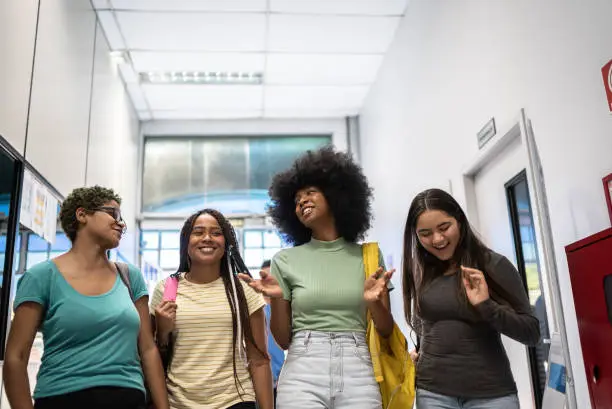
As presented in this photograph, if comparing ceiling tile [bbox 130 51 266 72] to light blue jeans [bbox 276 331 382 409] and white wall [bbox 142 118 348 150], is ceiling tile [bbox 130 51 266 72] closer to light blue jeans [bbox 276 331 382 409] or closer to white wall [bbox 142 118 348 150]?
white wall [bbox 142 118 348 150]

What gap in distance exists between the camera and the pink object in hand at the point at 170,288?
5.88 feet

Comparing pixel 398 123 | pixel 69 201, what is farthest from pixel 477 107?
pixel 69 201

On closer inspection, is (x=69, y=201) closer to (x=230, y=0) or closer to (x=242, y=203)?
(x=230, y=0)

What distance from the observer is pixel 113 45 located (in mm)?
4582

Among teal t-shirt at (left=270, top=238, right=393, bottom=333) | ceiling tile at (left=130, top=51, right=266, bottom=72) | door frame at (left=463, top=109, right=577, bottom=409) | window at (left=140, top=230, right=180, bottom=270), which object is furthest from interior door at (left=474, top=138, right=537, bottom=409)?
window at (left=140, top=230, right=180, bottom=270)

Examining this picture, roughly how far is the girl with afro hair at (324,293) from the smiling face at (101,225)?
0.46m

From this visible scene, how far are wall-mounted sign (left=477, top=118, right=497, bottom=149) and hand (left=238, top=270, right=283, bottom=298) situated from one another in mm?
1497

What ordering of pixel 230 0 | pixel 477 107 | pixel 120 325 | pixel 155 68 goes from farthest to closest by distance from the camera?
pixel 155 68, pixel 230 0, pixel 477 107, pixel 120 325

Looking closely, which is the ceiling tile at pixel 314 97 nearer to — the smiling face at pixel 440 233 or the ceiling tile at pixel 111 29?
the ceiling tile at pixel 111 29

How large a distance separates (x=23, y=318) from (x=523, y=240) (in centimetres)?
213

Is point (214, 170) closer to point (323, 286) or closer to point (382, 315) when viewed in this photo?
point (323, 286)

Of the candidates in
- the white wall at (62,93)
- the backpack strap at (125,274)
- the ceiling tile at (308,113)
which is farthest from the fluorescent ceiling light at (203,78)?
the backpack strap at (125,274)

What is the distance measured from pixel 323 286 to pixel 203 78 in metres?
4.02

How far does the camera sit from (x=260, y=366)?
1.80m
